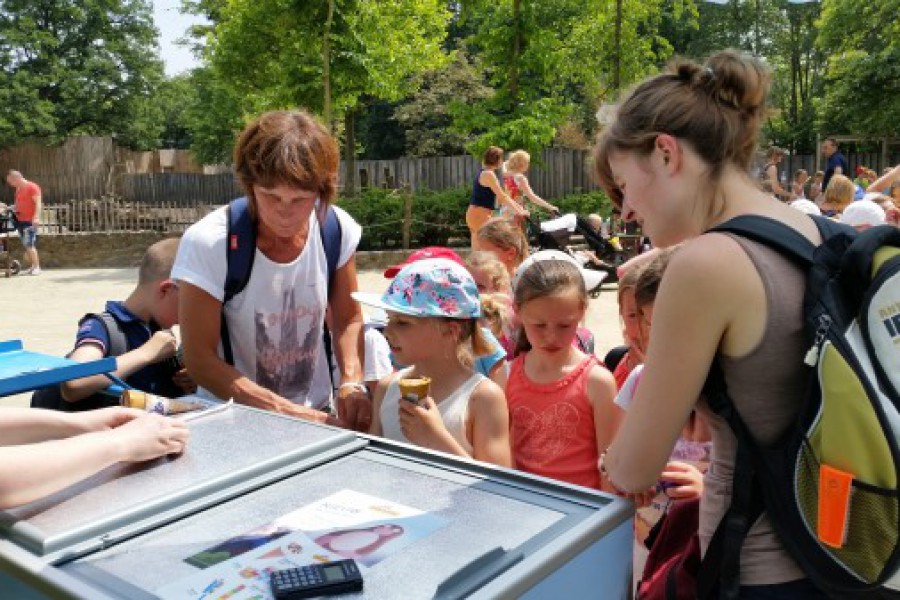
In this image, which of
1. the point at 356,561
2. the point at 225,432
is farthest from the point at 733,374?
the point at 225,432

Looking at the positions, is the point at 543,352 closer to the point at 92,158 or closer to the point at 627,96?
the point at 627,96

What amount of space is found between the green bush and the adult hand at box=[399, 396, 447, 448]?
12.7 metres

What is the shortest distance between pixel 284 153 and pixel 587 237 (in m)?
9.14

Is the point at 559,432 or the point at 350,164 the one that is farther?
the point at 350,164

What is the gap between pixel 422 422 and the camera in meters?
1.86

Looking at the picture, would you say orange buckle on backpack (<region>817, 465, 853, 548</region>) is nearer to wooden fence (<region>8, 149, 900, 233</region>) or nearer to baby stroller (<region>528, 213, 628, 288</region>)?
baby stroller (<region>528, 213, 628, 288</region>)

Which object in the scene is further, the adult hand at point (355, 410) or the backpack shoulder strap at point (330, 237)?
the backpack shoulder strap at point (330, 237)

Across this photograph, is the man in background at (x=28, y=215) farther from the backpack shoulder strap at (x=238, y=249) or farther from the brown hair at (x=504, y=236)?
the backpack shoulder strap at (x=238, y=249)

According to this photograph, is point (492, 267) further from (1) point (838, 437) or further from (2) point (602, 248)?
(2) point (602, 248)

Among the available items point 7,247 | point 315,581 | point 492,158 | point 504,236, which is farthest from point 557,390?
point 7,247

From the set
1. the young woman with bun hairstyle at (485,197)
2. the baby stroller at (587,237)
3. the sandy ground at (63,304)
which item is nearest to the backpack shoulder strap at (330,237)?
the sandy ground at (63,304)

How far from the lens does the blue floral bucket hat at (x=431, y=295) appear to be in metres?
2.19

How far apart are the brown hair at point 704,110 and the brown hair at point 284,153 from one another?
1.03 meters

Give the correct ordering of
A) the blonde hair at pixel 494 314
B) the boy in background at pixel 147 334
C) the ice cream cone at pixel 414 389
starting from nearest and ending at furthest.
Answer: the ice cream cone at pixel 414 389 → the boy in background at pixel 147 334 → the blonde hair at pixel 494 314
